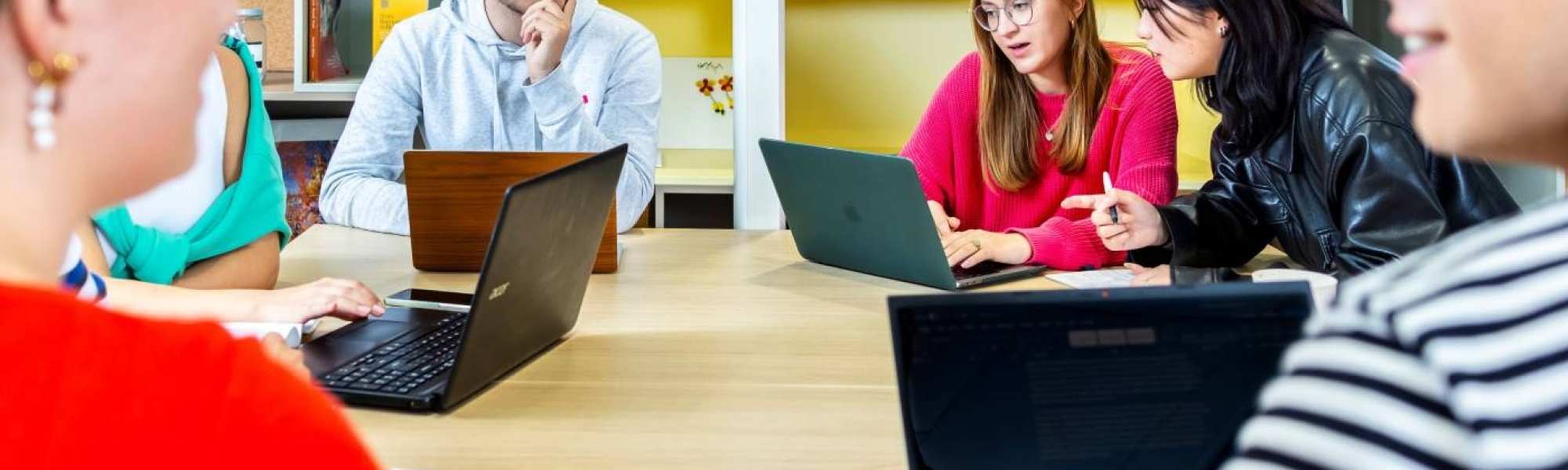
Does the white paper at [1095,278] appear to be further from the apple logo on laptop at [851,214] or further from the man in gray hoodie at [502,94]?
the man in gray hoodie at [502,94]

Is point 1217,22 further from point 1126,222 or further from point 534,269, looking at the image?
point 534,269

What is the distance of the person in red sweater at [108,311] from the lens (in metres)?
0.44

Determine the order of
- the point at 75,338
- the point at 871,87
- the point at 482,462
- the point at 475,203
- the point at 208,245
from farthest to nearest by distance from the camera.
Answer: the point at 871,87
the point at 475,203
the point at 208,245
the point at 482,462
the point at 75,338

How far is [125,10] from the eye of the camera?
523 mm

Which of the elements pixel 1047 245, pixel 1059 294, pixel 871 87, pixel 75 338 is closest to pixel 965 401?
pixel 1059 294

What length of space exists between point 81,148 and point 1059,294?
2.10 feet

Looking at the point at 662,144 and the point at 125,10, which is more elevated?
the point at 125,10

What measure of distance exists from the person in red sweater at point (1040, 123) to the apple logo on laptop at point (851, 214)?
0.37 meters

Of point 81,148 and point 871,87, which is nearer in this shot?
point 81,148

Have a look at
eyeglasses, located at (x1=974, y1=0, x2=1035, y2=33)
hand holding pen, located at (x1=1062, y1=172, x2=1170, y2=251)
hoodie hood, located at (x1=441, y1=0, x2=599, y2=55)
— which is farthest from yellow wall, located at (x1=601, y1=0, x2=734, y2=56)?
hand holding pen, located at (x1=1062, y1=172, x2=1170, y2=251)

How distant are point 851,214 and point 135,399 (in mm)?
1539

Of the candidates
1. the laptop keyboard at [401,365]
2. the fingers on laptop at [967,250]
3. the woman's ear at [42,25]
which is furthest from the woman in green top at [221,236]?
the woman's ear at [42,25]

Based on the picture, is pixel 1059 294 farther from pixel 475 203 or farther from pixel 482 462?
pixel 475 203

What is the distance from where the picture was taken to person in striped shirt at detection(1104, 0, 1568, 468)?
448mm
